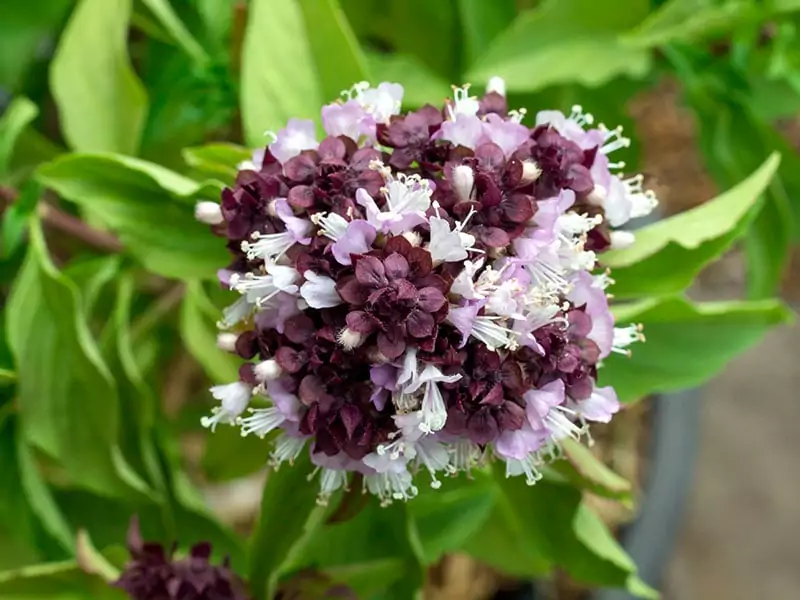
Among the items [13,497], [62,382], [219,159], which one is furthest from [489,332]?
[13,497]

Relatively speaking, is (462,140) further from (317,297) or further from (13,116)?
(13,116)

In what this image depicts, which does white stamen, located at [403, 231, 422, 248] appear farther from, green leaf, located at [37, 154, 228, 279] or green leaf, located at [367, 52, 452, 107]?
green leaf, located at [367, 52, 452, 107]

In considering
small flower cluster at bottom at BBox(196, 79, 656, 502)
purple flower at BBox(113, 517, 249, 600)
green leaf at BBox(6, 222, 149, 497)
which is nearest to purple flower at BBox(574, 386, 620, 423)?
small flower cluster at bottom at BBox(196, 79, 656, 502)

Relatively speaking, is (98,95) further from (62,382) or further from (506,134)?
(506,134)

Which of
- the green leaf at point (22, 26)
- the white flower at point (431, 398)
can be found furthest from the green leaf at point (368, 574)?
the green leaf at point (22, 26)

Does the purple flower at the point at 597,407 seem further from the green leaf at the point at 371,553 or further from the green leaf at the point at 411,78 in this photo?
the green leaf at the point at 411,78

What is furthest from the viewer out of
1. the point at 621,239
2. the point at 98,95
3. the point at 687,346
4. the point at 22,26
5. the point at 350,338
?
the point at 22,26

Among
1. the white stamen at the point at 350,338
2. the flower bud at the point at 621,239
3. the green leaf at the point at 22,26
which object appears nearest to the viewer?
the white stamen at the point at 350,338
